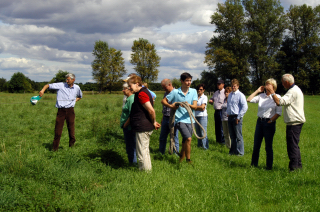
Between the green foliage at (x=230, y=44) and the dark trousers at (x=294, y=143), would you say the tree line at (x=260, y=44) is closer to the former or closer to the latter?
the green foliage at (x=230, y=44)

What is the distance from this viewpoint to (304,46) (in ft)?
156

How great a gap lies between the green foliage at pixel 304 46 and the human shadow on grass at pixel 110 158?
44545mm

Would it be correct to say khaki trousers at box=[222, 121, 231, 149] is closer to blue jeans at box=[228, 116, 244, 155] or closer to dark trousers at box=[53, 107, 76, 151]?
blue jeans at box=[228, 116, 244, 155]

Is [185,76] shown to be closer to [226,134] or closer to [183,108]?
[183,108]

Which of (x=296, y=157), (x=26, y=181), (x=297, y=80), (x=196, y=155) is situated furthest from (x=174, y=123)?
(x=297, y=80)

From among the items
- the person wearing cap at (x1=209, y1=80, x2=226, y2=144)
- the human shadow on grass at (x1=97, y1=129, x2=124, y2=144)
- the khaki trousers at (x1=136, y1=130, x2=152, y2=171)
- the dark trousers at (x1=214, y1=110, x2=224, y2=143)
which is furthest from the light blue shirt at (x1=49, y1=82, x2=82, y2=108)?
the dark trousers at (x1=214, y1=110, x2=224, y2=143)

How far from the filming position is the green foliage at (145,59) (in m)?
73.1

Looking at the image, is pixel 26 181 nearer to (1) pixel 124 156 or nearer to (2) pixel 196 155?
(1) pixel 124 156

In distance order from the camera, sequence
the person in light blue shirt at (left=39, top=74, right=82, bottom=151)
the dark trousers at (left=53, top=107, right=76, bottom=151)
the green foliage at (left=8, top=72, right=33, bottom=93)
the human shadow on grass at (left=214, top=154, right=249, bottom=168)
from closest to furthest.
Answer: the human shadow on grass at (left=214, top=154, right=249, bottom=168) → the dark trousers at (left=53, top=107, right=76, bottom=151) → the person in light blue shirt at (left=39, top=74, right=82, bottom=151) → the green foliage at (left=8, top=72, right=33, bottom=93)

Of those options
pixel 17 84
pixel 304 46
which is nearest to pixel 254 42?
pixel 304 46

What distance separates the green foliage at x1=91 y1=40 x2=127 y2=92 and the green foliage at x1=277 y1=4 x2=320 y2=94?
44.1m

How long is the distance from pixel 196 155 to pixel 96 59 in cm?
7257

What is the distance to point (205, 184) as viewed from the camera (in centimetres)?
Answer: 479

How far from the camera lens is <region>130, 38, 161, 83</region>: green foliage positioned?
73125 mm
